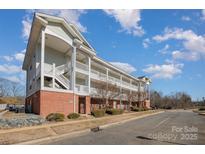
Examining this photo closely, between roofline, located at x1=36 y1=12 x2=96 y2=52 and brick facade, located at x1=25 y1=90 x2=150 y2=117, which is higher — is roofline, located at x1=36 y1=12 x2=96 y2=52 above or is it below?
above

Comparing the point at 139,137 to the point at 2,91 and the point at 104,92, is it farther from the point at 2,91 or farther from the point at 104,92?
the point at 2,91

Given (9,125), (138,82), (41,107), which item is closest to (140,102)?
(138,82)

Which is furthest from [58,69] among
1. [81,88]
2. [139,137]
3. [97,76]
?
[139,137]

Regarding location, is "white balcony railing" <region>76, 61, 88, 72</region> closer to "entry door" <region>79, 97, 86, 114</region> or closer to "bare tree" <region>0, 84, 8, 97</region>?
"entry door" <region>79, 97, 86, 114</region>

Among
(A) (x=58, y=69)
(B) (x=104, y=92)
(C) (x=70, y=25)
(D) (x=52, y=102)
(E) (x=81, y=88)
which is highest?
(C) (x=70, y=25)

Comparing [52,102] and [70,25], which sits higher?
[70,25]

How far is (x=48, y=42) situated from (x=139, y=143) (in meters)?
20.1

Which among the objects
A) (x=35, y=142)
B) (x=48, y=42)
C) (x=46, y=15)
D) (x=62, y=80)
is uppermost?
(x=46, y=15)

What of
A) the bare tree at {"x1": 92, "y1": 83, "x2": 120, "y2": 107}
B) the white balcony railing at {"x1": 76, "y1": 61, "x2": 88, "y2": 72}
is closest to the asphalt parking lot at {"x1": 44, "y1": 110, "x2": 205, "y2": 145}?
the white balcony railing at {"x1": 76, "y1": 61, "x2": 88, "y2": 72}

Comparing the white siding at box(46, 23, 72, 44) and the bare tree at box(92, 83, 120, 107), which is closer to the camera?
the white siding at box(46, 23, 72, 44)

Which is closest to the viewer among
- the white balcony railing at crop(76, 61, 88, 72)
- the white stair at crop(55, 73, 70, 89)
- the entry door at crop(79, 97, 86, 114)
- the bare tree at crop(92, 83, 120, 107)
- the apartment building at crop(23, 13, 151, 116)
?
the apartment building at crop(23, 13, 151, 116)
